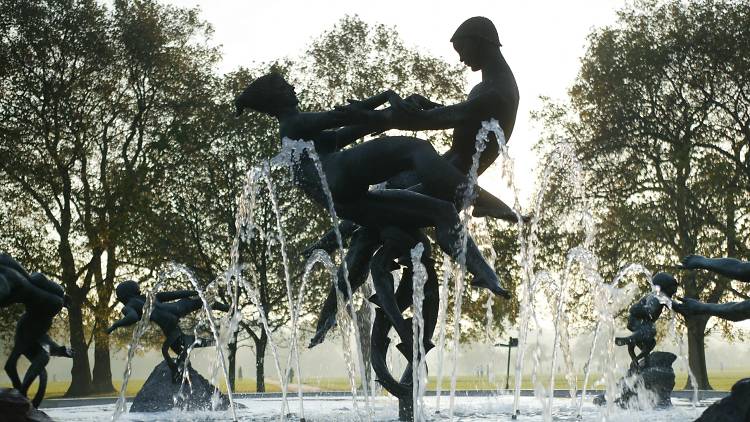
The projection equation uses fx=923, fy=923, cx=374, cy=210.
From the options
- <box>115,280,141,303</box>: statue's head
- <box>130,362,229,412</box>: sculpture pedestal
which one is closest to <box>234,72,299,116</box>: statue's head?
<box>130,362,229,412</box>: sculpture pedestal

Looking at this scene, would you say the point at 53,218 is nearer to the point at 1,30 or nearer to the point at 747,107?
the point at 1,30

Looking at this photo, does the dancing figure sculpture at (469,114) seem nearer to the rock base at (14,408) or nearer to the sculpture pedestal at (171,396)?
the rock base at (14,408)

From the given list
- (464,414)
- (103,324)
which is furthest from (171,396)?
(103,324)

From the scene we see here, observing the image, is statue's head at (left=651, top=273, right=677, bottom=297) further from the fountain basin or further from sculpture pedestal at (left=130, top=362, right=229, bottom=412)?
sculpture pedestal at (left=130, top=362, right=229, bottom=412)

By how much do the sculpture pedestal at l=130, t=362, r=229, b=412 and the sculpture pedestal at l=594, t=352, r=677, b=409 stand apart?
5477mm

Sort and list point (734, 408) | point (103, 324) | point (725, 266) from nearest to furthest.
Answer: point (734, 408) < point (725, 266) < point (103, 324)

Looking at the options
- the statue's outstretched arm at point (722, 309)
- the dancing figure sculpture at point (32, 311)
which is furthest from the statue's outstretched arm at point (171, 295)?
the statue's outstretched arm at point (722, 309)

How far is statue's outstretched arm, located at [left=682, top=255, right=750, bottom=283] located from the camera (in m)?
6.17

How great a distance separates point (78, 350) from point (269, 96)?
2158cm

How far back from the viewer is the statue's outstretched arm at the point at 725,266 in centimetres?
617

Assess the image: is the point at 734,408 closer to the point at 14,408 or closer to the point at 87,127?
the point at 14,408

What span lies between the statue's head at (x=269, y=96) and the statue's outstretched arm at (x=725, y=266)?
3437 mm

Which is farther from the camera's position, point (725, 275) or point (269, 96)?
point (269, 96)

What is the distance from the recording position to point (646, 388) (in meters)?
13.0
